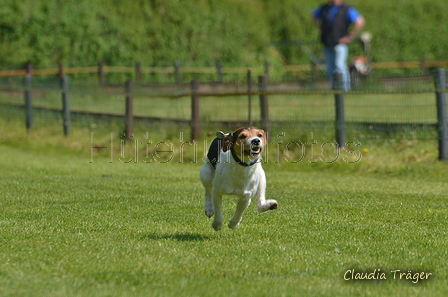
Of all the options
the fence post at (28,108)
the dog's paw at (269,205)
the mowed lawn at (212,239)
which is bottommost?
the mowed lawn at (212,239)

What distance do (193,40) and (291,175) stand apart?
1985cm

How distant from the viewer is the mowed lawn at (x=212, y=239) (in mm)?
5750

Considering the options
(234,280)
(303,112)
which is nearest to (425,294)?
(234,280)

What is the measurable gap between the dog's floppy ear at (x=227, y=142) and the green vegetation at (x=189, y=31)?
20.9m

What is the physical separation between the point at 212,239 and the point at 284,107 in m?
8.60

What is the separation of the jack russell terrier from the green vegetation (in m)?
20.9

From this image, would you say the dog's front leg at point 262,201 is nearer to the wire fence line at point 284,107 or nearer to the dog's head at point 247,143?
the dog's head at point 247,143

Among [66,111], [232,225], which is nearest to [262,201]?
[232,225]

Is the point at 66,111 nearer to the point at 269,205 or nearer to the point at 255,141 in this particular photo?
the point at 269,205

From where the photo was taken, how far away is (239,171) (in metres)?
7.21

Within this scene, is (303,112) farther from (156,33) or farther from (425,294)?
(156,33)

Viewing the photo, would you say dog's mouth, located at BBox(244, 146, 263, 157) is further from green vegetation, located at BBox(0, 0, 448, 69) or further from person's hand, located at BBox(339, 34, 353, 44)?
green vegetation, located at BBox(0, 0, 448, 69)

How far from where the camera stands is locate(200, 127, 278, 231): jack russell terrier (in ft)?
23.0

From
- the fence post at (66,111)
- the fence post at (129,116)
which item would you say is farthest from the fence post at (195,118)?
the fence post at (66,111)
